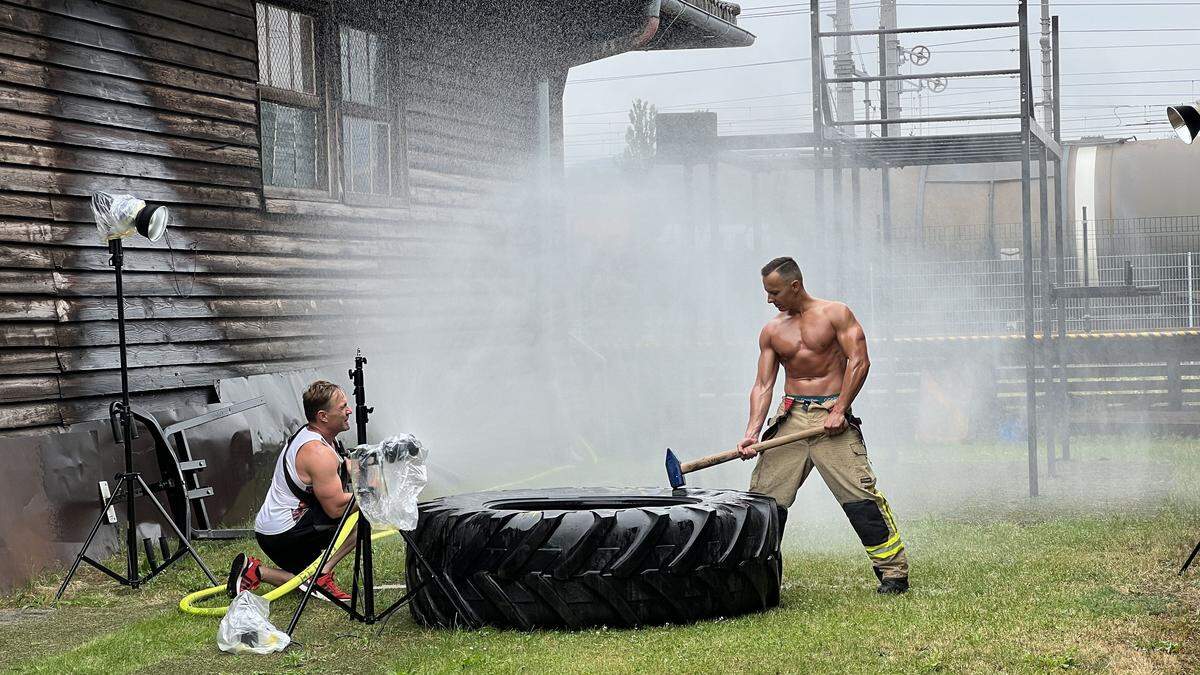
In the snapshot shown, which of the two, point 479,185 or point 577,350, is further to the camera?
point 577,350

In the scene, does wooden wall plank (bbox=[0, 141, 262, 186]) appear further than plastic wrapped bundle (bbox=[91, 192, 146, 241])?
Yes

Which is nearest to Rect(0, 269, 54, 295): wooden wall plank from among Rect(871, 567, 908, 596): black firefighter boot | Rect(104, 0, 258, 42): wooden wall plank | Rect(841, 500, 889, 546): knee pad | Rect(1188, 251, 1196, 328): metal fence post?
Rect(104, 0, 258, 42): wooden wall plank

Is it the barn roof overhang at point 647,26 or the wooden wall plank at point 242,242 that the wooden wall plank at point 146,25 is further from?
the barn roof overhang at point 647,26

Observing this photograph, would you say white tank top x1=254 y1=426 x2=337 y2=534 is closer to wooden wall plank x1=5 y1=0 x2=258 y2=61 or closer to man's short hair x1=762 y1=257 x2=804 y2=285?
man's short hair x1=762 y1=257 x2=804 y2=285

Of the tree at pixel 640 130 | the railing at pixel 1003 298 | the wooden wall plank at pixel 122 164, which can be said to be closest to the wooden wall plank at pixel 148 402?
the wooden wall plank at pixel 122 164

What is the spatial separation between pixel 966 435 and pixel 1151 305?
11.1 ft

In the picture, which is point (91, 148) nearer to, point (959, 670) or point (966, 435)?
point (959, 670)

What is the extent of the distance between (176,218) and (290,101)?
1728mm

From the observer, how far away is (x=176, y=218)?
9.56 m

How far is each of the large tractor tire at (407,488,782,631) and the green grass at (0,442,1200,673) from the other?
0.32ft

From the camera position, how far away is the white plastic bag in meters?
5.84

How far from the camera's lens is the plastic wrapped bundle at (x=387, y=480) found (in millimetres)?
5898

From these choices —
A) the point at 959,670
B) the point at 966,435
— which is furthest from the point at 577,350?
the point at 959,670

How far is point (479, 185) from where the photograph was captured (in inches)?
523
